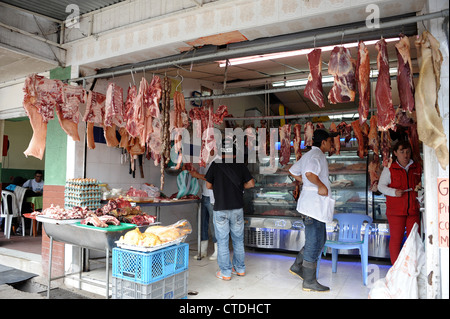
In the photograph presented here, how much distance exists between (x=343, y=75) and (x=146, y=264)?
2.89 m

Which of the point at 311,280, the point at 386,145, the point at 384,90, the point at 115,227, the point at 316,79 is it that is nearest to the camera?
the point at 384,90

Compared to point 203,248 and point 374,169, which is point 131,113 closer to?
point 203,248

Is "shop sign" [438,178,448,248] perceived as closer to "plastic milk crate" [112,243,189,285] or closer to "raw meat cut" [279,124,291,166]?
"plastic milk crate" [112,243,189,285]

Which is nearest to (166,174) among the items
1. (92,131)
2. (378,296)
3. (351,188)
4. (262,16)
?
(92,131)

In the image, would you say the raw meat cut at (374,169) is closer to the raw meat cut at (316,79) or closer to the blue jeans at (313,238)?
the blue jeans at (313,238)

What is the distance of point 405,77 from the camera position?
3.22 meters

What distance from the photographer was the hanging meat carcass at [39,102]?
499 centimetres

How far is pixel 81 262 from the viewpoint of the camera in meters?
5.36

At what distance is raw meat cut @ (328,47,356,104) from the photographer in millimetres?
3664

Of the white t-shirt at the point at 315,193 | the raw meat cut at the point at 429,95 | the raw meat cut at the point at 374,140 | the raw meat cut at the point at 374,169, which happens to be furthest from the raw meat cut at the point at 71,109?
the raw meat cut at the point at 374,169

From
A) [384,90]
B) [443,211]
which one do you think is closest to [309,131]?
[384,90]

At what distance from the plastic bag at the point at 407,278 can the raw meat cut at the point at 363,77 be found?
1.42 m


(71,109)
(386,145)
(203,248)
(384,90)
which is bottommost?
(203,248)

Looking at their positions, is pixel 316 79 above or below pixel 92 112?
above
